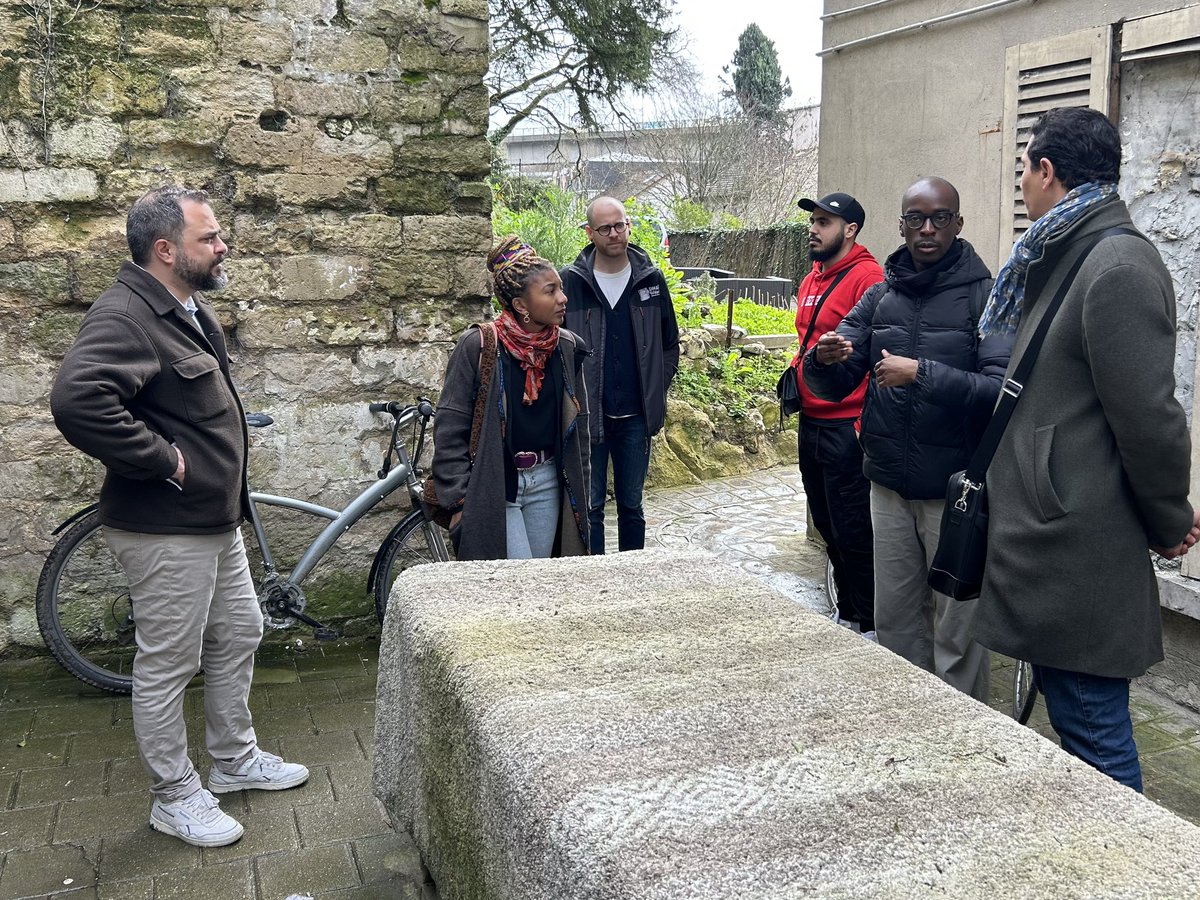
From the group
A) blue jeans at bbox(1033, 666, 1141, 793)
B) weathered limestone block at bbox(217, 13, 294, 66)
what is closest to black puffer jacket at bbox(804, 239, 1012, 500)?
blue jeans at bbox(1033, 666, 1141, 793)

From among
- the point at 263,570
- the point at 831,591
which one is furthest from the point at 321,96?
the point at 831,591

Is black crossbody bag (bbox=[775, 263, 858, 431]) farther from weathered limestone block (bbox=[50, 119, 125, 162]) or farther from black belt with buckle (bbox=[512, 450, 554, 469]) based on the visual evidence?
weathered limestone block (bbox=[50, 119, 125, 162])

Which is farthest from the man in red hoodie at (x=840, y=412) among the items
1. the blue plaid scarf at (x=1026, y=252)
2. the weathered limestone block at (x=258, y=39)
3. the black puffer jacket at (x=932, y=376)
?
the weathered limestone block at (x=258, y=39)

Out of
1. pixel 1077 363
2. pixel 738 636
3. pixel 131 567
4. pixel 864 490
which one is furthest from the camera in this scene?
pixel 864 490

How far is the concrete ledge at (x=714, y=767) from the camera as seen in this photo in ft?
4.75

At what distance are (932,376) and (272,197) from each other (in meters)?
2.80

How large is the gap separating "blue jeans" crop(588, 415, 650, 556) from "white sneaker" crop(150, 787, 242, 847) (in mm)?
2357

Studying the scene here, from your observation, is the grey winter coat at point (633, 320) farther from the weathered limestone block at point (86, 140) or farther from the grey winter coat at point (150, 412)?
the grey winter coat at point (150, 412)

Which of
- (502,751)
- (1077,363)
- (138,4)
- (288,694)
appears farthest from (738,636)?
(138,4)

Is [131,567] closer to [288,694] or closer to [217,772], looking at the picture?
[217,772]

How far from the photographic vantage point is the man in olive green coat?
2.47 meters

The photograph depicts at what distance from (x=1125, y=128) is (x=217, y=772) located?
3.99 meters

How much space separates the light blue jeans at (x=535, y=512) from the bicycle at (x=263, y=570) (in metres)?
0.87

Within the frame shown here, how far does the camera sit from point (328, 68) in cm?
450
